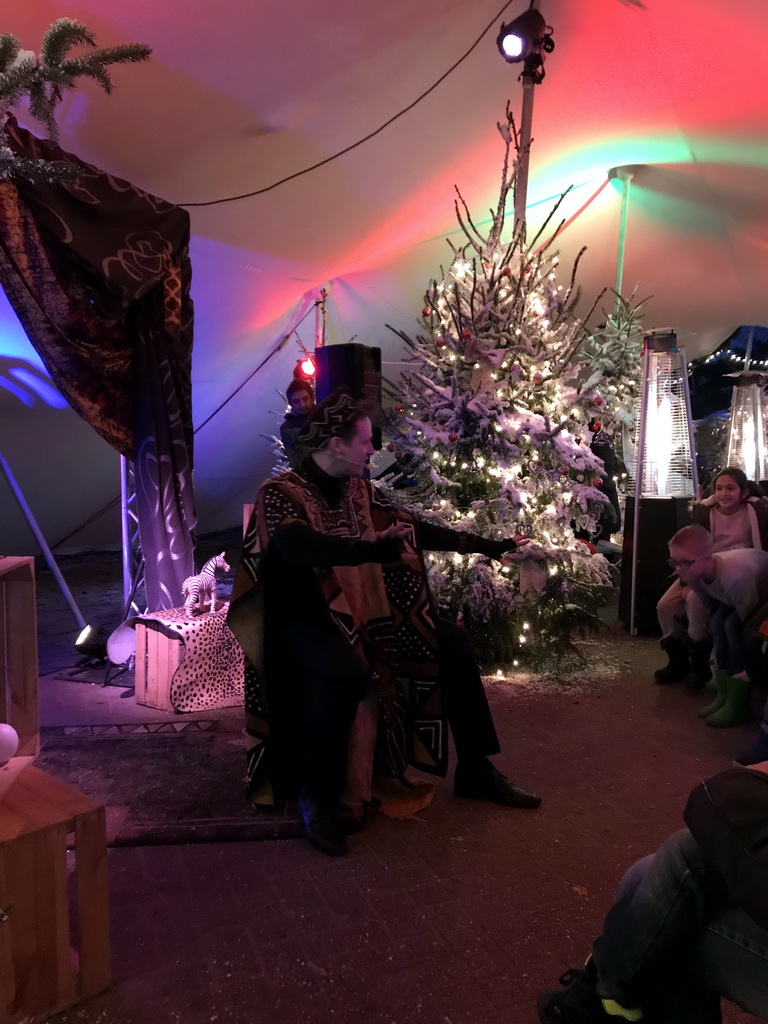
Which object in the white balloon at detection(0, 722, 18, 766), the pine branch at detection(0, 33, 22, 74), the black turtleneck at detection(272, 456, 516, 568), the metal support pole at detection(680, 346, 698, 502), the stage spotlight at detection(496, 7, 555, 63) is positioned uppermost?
the stage spotlight at detection(496, 7, 555, 63)

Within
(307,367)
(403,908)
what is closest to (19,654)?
(403,908)

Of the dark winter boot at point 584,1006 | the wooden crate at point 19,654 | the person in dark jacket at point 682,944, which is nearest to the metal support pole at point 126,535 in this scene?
the wooden crate at point 19,654

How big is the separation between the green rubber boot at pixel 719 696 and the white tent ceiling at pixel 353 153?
3571 millimetres

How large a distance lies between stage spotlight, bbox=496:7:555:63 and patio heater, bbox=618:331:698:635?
2145 mm

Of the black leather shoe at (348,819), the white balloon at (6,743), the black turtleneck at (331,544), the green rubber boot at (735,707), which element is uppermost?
the black turtleneck at (331,544)

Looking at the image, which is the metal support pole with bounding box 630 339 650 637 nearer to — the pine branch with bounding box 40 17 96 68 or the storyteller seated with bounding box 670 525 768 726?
the storyteller seated with bounding box 670 525 768 726

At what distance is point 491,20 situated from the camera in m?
4.71

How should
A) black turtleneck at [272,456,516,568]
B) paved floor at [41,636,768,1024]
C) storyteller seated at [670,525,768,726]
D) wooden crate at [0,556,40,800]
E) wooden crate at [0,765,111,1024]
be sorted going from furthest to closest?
storyteller seated at [670,525,768,726]
black turtleneck at [272,456,516,568]
wooden crate at [0,556,40,800]
paved floor at [41,636,768,1024]
wooden crate at [0,765,111,1024]

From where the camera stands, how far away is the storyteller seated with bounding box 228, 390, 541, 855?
106 inches

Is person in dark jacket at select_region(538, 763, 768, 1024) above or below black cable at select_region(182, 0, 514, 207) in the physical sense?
below

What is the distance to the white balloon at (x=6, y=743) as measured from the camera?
204 centimetres

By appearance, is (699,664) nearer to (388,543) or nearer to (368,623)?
(368,623)

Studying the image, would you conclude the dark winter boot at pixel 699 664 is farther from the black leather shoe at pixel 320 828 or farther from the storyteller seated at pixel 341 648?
the black leather shoe at pixel 320 828

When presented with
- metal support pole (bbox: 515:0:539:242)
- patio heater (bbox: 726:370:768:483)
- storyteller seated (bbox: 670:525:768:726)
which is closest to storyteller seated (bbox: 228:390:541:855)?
storyteller seated (bbox: 670:525:768:726)
